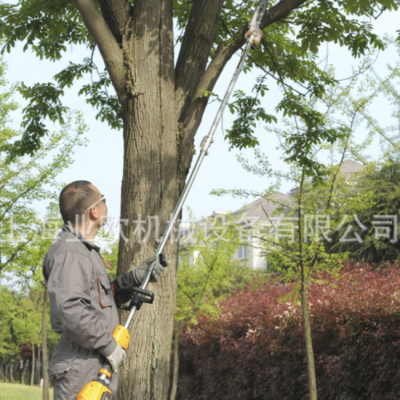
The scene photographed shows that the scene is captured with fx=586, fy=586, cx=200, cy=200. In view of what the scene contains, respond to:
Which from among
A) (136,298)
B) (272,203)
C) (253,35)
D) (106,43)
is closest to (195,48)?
(253,35)

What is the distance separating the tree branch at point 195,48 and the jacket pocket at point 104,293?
2397 mm

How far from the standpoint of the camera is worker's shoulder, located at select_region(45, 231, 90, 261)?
3296 mm

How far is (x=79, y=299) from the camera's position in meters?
3.20

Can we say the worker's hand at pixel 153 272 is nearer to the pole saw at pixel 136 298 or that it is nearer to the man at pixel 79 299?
the pole saw at pixel 136 298

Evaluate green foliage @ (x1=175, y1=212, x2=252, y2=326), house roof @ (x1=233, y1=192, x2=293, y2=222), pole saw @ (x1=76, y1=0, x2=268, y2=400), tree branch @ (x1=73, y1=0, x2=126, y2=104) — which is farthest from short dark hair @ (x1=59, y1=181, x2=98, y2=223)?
green foliage @ (x1=175, y1=212, x2=252, y2=326)

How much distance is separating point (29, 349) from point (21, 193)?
1389 inches

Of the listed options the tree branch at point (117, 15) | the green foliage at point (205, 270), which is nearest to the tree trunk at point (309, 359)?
the tree branch at point (117, 15)

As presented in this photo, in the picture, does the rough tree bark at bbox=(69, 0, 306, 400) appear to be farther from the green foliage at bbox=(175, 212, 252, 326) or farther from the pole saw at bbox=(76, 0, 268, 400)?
the green foliage at bbox=(175, 212, 252, 326)

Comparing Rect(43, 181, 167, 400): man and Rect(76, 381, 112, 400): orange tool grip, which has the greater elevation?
Rect(43, 181, 167, 400): man

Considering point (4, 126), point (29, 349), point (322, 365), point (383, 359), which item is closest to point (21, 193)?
point (4, 126)

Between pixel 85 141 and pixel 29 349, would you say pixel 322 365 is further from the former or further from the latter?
pixel 29 349

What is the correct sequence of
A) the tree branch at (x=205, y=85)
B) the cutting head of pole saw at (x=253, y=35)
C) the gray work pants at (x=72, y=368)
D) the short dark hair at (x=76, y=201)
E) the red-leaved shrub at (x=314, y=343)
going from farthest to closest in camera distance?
the red-leaved shrub at (x=314, y=343), the tree branch at (x=205, y=85), the cutting head of pole saw at (x=253, y=35), the short dark hair at (x=76, y=201), the gray work pants at (x=72, y=368)

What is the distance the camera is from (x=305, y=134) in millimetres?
7672

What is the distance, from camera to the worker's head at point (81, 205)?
11.6 feet
